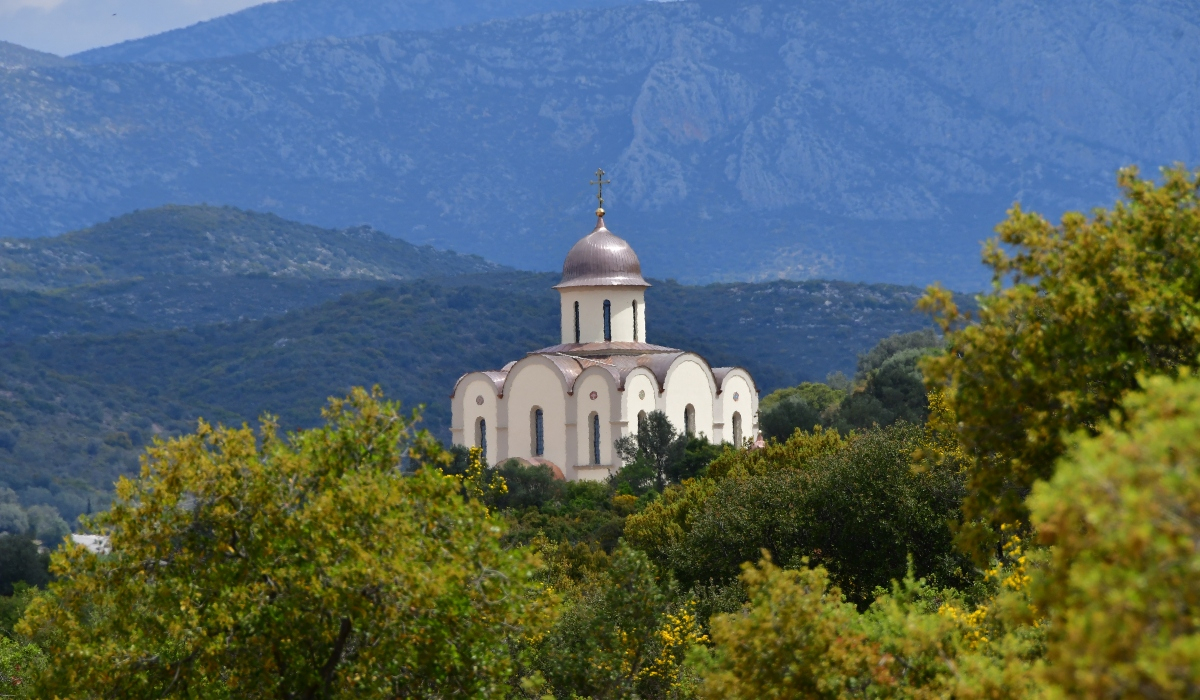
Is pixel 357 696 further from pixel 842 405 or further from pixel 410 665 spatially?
pixel 842 405

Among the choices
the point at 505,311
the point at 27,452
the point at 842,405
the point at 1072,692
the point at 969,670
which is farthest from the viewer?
the point at 505,311

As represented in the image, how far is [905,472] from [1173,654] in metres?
24.9

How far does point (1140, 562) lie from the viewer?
793cm

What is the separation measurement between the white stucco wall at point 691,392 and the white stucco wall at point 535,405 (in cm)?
372

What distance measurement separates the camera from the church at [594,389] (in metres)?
60.0

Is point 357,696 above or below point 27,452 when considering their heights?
below

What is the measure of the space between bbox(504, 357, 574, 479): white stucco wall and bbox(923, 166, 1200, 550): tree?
46.6m

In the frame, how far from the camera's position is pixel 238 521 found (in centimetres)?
1450

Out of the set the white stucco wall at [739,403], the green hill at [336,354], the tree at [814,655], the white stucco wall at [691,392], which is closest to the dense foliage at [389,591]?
the tree at [814,655]

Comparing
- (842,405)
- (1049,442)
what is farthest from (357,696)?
(842,405)

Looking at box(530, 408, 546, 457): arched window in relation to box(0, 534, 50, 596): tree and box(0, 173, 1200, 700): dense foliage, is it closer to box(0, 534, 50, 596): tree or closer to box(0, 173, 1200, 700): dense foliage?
box(0, 534, 50, 596): tree

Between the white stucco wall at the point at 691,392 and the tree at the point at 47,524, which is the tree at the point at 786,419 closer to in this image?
the white stucco wall at the point at 691,392

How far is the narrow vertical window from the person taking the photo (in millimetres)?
61250

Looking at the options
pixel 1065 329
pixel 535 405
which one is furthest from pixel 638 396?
pixel 1065 329
